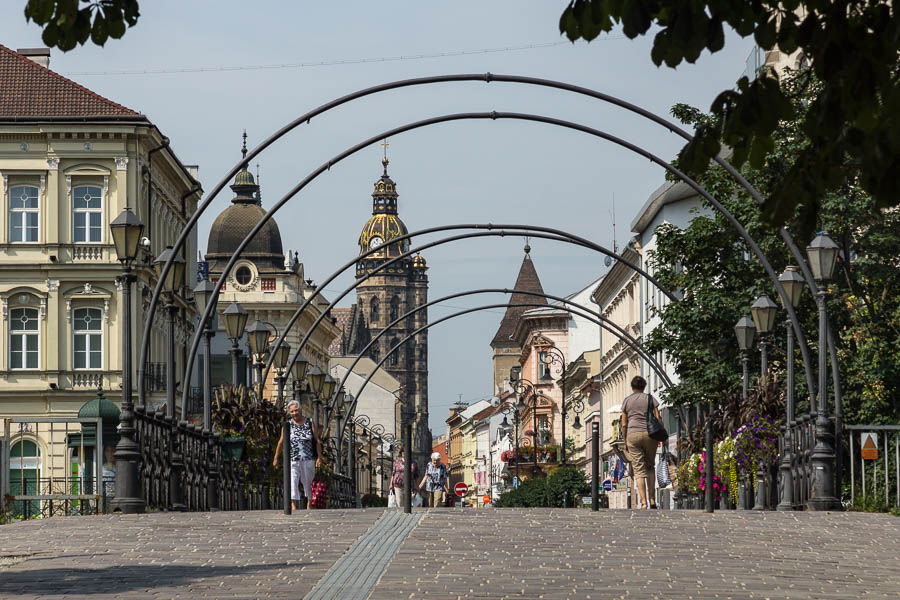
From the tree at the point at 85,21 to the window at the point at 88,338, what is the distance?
4960cm

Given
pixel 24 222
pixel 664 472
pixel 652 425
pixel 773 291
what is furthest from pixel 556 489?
pixel 652 425

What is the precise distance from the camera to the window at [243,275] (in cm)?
10338

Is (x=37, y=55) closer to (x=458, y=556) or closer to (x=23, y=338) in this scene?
(x=23, y=338)

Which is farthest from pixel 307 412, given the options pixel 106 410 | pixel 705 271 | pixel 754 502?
pixel 754 502

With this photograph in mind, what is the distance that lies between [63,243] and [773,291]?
2952 cm

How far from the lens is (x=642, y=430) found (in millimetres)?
23516

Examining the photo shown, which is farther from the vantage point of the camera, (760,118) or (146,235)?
(146,235)

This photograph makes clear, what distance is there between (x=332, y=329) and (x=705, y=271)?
3301 inches

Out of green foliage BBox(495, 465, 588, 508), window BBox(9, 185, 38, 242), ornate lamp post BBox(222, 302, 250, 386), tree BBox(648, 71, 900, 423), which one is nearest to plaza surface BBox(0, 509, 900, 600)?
ornate lamp post BBox(222, 302, 250, 386)

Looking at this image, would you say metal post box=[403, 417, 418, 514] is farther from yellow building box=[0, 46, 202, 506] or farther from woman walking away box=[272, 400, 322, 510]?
Answer: yellow building box=[0, 46, 202, 506]

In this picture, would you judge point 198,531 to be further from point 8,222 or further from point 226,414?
point 8,222

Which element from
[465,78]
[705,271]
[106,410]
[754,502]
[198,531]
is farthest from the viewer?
[106,410]

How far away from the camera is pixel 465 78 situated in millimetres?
24891

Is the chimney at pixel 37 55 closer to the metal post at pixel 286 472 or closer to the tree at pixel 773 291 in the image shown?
the tree at pixel 773 291
